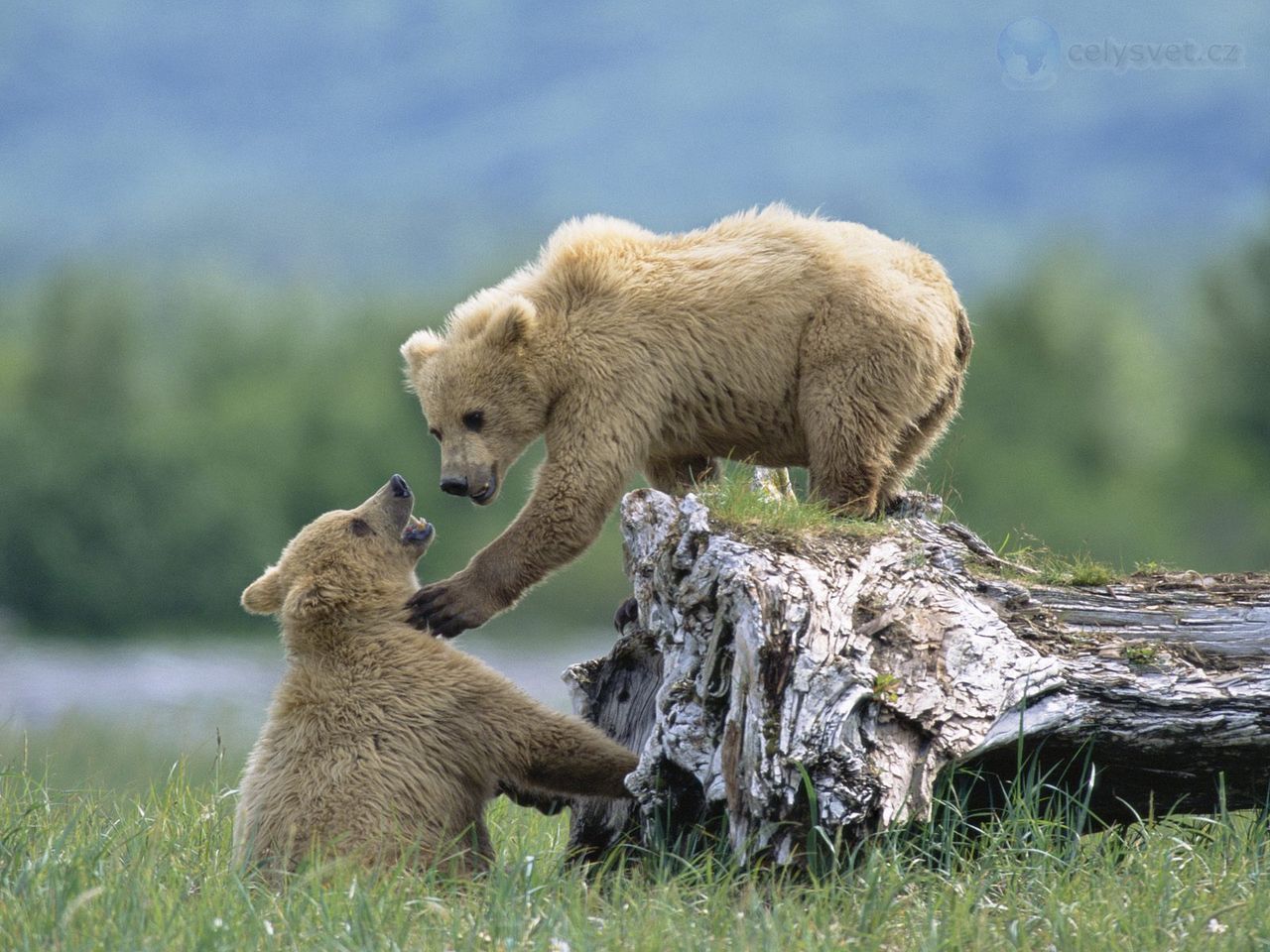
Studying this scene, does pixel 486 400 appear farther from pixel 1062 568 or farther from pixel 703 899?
pixel 703 899

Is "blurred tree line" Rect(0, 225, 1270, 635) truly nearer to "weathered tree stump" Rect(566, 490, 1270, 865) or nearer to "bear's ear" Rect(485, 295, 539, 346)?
"bear's ear" Rect(485, 295, 539, 346)

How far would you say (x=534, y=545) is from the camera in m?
6.82

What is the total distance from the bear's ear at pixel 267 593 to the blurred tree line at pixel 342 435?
25742mm

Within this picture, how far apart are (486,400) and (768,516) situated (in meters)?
1.86

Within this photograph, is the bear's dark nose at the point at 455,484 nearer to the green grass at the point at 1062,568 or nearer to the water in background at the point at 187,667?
the green grass at the point at 1062,568

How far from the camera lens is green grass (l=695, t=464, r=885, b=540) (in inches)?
229

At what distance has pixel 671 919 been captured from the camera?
486cm

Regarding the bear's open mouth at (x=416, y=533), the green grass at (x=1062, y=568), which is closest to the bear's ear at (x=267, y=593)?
the bear's open mouth at (x=416, y=533)

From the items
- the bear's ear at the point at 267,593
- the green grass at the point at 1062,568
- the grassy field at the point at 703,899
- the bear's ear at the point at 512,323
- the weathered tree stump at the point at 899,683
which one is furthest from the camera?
the bear's ear at the point at 512,323

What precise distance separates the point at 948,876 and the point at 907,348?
260 centimetres

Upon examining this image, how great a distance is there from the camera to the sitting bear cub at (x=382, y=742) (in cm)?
578

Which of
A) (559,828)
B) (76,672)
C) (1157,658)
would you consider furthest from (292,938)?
(76,672)

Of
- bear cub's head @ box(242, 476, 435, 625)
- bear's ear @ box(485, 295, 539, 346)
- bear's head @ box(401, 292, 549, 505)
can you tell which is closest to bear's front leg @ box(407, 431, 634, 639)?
bear cub's head @ box(242, 476, 435, 625)

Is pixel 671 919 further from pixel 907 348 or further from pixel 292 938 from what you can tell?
pixel 907 348
